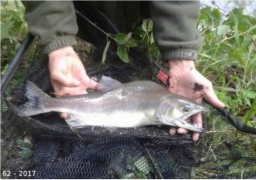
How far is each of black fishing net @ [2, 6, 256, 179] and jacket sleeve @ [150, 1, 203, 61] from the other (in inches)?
8.5

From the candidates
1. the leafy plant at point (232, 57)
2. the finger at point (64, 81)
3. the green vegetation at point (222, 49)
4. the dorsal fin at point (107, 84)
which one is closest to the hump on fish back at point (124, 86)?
the dorsal fin at point (107, 84)

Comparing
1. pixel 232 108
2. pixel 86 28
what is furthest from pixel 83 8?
pixel 232 108

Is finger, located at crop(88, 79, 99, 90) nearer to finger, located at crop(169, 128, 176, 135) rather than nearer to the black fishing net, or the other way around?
the black fishing net

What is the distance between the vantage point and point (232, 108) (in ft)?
5.98

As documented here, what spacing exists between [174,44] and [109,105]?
32 cm

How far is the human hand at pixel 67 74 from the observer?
136cm

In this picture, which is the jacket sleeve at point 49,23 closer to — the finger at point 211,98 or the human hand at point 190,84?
the human hand at point 190,84

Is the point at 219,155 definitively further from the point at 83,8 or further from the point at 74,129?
the point at 83,8

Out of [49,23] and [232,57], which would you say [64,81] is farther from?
[232,57]

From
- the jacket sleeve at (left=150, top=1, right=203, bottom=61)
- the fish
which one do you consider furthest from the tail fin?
the jacket sleeve at (left=150, top=1, right=203, bottom=61)

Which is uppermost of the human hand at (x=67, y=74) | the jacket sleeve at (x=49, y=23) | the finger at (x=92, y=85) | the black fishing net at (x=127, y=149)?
the jacket sleeve at (x=49, y=23)

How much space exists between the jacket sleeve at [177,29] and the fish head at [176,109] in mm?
188

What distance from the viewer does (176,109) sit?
1385 millimetres

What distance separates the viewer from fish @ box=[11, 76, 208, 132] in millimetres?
1342
